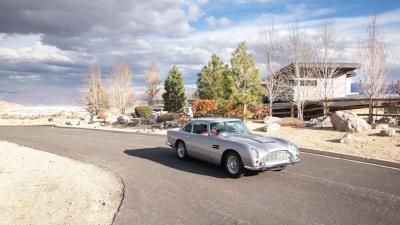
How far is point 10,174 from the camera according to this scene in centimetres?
1012

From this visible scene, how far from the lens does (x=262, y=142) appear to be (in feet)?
30.2

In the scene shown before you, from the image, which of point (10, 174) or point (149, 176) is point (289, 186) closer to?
point (149, 176)

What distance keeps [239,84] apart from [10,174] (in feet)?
55.2

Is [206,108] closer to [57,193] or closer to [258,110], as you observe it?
[258,110]

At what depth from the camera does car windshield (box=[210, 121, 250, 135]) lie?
10.3m

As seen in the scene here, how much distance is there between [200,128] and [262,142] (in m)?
2.40

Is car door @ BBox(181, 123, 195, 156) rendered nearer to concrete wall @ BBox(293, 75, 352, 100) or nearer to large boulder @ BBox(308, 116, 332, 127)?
large boulder @ BBox(308, 116, 332, 127)

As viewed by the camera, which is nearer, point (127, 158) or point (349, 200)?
point (349, 200)

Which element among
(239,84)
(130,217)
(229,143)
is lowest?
(130,217)

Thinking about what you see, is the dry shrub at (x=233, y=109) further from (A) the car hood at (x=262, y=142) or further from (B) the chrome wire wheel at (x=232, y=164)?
(B) the chrome wire wheel at (x=232, y=164)

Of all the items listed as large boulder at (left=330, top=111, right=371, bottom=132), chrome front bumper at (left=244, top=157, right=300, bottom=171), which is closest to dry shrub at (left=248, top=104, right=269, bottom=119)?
large boulder at (left=330, top=111, right=371, bottom=132)

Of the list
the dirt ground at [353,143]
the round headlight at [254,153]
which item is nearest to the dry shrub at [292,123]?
the dirt ground at [353,143]

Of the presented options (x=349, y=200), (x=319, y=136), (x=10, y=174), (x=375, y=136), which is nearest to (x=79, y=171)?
(x=10, y=174)

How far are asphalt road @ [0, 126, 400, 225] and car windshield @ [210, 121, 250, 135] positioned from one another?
1.15m
